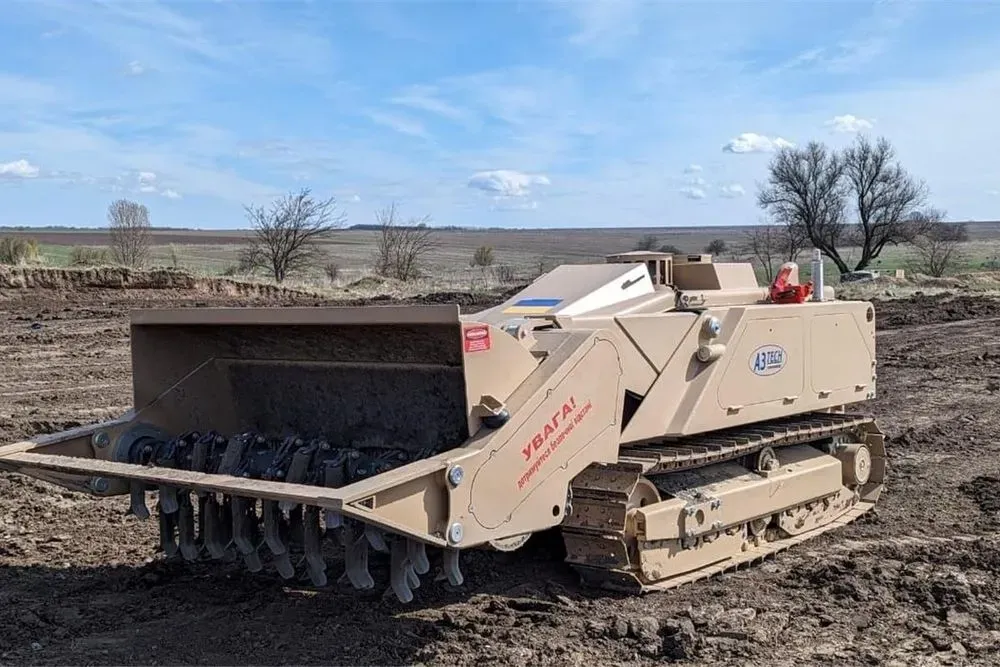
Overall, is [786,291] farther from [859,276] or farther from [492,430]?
[859,276]

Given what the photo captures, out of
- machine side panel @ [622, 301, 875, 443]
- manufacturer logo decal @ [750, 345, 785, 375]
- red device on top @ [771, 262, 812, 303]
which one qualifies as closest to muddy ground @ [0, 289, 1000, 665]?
machine side panel @ [622, 301, 875, 443]

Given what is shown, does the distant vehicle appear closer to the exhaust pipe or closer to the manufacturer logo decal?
the exhaust pipe

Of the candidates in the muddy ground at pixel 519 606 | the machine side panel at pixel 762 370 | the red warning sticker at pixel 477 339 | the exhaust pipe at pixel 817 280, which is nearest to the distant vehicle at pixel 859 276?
the muddy ground at pixel 519 606

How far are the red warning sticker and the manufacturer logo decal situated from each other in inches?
94.0

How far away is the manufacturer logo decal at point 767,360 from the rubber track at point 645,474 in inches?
17.1

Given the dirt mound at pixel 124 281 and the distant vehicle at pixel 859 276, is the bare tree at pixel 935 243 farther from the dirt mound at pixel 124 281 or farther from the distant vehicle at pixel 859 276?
the dirt mound at pixel 124 281

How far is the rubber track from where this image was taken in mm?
6133

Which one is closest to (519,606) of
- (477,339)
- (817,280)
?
(477,339)

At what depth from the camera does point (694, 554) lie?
21.9 ft

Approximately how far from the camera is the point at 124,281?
86.9ft

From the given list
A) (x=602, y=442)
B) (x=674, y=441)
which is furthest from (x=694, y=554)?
(x=602, y=442)

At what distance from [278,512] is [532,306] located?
2.19 metres

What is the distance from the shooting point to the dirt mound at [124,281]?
25066 mm

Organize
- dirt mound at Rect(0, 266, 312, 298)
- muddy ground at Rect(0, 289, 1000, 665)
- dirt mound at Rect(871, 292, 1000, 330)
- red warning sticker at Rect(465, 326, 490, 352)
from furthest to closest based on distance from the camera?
dirt mound at Rect(0, 266, 312, 298)
dirt mound at Rect(871, 292, 1000, 330)
muddy ground at Rect(0, 289, 1000, 665)
red warning sticker at Rect(465, 326, 490, 352)
